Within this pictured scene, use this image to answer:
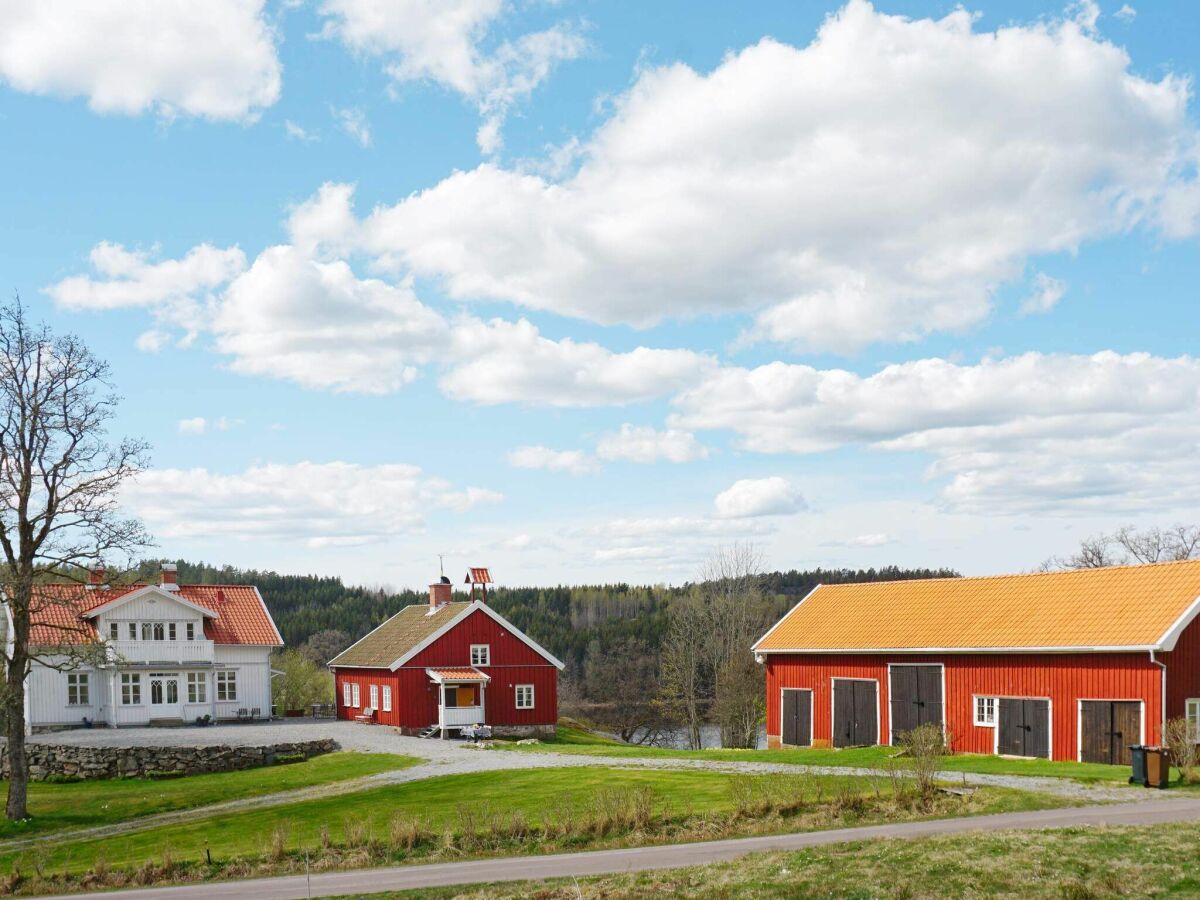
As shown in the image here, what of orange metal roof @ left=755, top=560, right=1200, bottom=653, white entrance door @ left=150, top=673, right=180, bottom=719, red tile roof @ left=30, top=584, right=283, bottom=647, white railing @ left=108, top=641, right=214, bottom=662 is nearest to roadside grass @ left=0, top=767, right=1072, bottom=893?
orange metal roof @ left=755, top=560, right=1200, bottom=653

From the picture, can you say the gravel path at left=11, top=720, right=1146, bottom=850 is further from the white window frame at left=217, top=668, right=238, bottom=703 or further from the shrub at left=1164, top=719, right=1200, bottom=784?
the white window frame at left=217, top=668, right=238, bottom=703

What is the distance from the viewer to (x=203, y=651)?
167ft

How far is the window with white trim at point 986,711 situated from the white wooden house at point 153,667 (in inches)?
1243

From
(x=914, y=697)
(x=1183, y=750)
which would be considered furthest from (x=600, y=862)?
(x=914, y=697)

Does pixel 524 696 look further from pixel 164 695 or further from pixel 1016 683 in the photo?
pixel 1016 683

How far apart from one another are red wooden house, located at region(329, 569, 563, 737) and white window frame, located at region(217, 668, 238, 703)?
17.5 feet

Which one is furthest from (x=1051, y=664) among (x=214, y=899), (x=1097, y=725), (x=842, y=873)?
(x=214, y=899)

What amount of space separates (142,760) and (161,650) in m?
11.8

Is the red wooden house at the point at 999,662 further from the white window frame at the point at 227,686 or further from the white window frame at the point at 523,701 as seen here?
the white window frame at the point at 227,686

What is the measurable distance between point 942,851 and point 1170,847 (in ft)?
10.3

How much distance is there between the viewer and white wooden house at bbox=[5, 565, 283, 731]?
48219 millimetres

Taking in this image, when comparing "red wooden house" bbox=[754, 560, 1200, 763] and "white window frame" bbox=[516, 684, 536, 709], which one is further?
"white window frame" bbox=[516, 684, 536, 709]

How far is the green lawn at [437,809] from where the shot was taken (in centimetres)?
2197

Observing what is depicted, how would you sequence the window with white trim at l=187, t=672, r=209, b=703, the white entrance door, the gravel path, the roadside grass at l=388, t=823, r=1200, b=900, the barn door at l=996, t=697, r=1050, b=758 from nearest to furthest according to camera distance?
the roadside grass at l=388, t=823, r=1200, b=900
the gravel path
the barn door at l=996, t=697, r=1050, b=758
the white entrance door
the window with white trim at l=187, t=672, r=209, b=703
